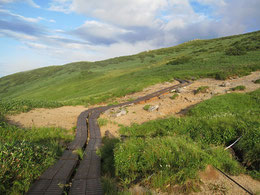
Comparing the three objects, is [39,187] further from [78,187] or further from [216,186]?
[216,186]

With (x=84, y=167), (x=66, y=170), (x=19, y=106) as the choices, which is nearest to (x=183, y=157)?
(x=84, y=167)

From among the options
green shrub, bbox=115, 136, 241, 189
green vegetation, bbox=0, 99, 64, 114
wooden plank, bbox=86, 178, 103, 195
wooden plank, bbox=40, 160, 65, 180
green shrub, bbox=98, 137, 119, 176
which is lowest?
green shrub, bbox=98, 137, 119, 176

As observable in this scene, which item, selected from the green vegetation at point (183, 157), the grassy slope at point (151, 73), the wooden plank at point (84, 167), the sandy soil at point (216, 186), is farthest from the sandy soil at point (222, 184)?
the grassy slope at point (151, 73)

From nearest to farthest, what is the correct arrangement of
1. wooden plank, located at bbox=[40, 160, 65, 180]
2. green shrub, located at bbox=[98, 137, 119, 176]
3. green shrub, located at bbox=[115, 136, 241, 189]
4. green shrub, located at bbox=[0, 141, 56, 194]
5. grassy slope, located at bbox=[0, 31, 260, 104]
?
green shrub, located at bbox=[115, 136, 241, 189] < green shrub, located at bbox=[0, 141, 56, 194] < wooden plank, located at bbox=[40, 160, 65, 180] < green shrub, located at bbox=[98, 137, 119, 176] < grassy slope, located at bbox=[0, 31, 260, 104]

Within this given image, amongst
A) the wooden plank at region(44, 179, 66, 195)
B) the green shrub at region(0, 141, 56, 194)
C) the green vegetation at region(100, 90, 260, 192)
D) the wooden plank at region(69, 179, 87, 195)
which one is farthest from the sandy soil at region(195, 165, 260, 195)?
the green shrub at region(0, 141, 56, 194)

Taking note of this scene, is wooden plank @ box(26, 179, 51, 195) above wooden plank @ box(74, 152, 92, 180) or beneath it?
above

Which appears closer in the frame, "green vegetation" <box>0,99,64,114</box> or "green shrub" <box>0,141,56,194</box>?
"green shrub" <box>0,141,56,194</box>

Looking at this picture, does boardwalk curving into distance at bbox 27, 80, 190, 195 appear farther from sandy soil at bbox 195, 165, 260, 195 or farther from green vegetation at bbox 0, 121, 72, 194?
sandy soil at bbox 195, 165, 260, 195

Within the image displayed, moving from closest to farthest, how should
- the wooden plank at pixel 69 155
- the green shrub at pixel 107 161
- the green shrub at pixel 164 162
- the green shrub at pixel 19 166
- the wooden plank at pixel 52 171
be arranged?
the green shrub at pixel 164 162 → the green shrub at pixel 19 166 → the wooden plank at pixel 52 171 → the green shrub at pixel 107 161 → the wooden plank at pixel 69 155

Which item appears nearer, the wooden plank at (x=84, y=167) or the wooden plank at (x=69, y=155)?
the wooden plank at (x=84, y=167)

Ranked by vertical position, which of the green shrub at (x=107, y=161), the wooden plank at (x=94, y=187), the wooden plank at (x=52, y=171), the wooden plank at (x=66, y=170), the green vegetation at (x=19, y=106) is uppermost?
the green vegetation at (x=19, y=106)

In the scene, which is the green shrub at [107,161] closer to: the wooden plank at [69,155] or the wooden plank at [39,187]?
the wooden plank at [69,155]

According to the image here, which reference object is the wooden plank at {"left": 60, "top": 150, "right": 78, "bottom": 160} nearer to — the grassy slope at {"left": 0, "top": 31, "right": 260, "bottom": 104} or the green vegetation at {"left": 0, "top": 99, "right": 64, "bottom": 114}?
the green vegetation at {"left": 0, "top": 99, "right": 64, "bottom": 114}

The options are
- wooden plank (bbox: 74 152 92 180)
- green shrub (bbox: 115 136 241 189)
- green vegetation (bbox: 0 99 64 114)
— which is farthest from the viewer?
green vegetation (bbox: 0 99 64 114)
